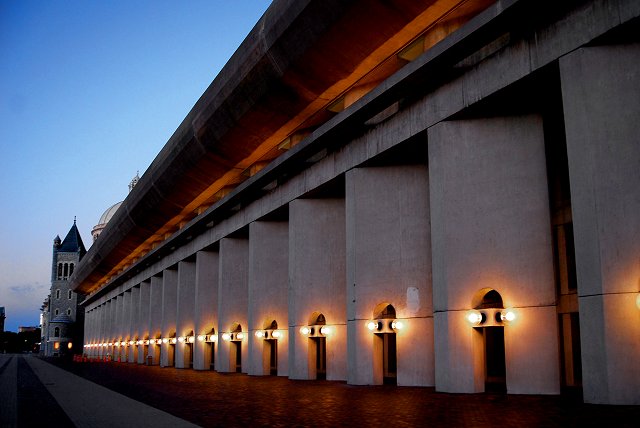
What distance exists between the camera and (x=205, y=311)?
117 ft

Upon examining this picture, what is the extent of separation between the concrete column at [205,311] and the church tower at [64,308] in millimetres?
83103

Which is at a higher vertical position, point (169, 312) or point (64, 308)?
point (64, 308)

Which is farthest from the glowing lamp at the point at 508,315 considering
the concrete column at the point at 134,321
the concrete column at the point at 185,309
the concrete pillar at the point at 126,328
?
the concrete pillar at the point at 126,328

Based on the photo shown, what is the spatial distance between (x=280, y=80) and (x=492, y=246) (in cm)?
1018

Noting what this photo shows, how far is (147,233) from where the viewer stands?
4631cm

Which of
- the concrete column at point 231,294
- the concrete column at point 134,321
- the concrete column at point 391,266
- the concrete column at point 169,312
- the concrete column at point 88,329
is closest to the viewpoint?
the concrete column at point 391,266

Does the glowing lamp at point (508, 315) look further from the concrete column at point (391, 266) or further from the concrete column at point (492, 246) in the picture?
the concrete column at point (391, 266)

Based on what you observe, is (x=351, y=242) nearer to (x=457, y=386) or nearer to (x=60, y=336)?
(x=457, y=386)

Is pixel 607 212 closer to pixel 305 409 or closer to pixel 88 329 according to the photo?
pixel 305 409

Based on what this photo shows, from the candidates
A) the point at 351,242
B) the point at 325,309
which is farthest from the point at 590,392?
the point at 325,309

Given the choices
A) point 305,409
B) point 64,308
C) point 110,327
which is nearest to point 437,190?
point 305,409

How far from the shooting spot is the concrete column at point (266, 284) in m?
27.7

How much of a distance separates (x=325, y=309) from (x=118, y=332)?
147 feet

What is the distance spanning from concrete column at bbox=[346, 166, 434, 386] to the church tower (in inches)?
A: 3973
